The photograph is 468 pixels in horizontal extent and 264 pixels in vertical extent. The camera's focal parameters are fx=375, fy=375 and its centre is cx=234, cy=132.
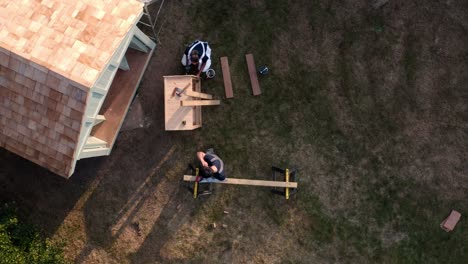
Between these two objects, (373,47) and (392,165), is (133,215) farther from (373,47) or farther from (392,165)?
(373,47)

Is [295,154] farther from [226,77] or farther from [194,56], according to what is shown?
[194,56]

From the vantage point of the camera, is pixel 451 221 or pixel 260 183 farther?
pixel 451 221

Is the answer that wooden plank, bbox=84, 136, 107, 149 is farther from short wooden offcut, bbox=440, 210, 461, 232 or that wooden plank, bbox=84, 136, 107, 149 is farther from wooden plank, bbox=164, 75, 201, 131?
short wooden offcut, bbox=440, 210, 461, 232

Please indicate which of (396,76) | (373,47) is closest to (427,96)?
(396,76)

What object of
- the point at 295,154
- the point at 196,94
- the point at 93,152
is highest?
the point at 196,94

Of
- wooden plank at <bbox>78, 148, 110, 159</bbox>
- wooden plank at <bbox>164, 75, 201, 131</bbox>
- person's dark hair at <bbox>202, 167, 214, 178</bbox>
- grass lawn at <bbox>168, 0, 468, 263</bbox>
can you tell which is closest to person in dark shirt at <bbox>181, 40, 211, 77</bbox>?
wooden plank at <bbox>164, 75, 201, 131</bbox>

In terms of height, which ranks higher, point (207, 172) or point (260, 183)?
point (207, 172)

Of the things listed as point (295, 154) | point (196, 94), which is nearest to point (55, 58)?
point (196, 94)
